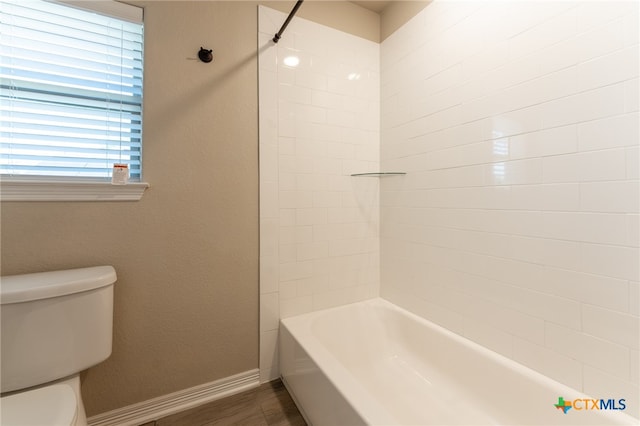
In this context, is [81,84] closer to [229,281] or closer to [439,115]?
[229,281]

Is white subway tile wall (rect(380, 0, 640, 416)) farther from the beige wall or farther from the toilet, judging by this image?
the toilet

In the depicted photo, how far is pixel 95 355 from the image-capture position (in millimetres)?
1177

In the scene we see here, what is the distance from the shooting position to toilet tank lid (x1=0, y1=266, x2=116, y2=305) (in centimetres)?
102

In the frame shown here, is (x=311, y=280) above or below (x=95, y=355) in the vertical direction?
above

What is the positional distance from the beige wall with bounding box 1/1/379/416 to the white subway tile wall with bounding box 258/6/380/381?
97 mm

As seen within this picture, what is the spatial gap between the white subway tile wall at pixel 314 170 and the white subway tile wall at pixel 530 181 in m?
0.31

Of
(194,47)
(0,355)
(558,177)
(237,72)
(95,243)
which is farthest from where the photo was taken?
(237,72)

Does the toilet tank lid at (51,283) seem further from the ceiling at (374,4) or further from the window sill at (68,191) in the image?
the ceiling at (374,4)

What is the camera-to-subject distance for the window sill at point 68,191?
1.17m

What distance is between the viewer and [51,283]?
108 cm

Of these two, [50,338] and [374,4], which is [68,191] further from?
[374,4]

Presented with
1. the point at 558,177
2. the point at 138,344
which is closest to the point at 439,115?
the point at 558,177

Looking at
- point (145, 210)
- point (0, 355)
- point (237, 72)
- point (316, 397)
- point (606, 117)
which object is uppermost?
point (237, 72)

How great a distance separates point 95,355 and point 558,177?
2105 mm
